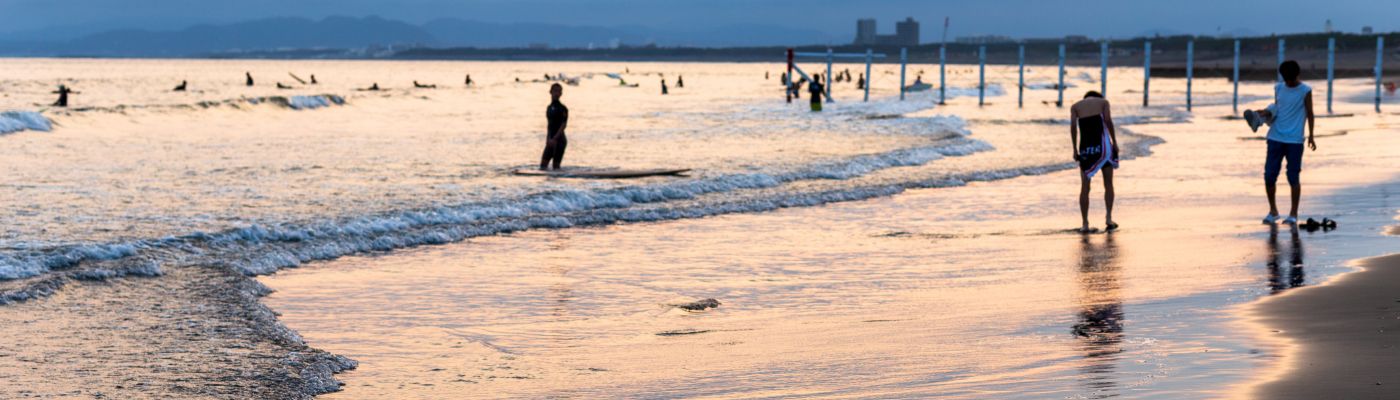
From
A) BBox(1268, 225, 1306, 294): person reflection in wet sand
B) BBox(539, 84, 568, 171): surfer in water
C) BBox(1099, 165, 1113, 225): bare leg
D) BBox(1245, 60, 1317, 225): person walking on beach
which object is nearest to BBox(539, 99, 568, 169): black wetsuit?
BBox(539, 84, 568, 171): surfer in water

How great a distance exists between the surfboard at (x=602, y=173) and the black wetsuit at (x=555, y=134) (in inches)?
8.7

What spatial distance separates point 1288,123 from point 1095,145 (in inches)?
62.2

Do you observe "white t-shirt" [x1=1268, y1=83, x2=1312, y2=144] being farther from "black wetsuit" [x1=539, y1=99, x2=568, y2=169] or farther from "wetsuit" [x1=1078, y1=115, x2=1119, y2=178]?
"black wetsuit" [x1=539, y1=99, x2=568, y2=169]

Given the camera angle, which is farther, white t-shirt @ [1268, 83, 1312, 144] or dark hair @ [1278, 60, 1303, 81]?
white t-shirt @ [1268, 83, 1312, 144]

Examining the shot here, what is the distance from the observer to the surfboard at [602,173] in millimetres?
20203

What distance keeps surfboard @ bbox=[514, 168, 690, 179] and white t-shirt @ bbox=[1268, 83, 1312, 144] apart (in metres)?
8.98

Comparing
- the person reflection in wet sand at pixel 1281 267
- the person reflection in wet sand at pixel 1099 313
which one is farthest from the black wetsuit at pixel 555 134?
the person reflection in wet sand at pixel 1281 267

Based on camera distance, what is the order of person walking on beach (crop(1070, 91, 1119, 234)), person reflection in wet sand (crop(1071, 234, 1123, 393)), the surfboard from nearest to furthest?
person reflection in wet sand (crop(1071, 234, 1123, 393)) → person walking on beach (crop(1070, 91, 1119, 234)) → the surfboard

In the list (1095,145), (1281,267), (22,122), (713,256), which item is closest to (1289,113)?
(1095,145)

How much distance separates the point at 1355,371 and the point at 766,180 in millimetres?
13965

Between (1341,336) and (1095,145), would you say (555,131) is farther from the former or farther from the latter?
(1341,336)

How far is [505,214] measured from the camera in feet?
50.8

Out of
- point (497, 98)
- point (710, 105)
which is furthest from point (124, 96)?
point (710, 105)

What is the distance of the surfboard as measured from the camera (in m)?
20.2
